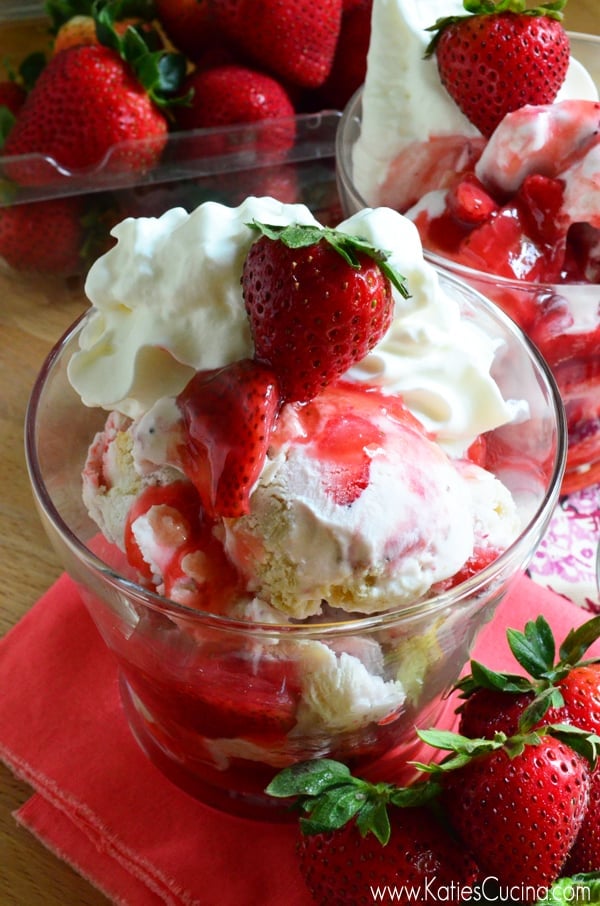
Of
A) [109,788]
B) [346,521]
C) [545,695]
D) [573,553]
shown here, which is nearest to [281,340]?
[346,521]

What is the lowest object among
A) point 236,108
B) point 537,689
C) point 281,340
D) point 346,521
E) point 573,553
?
point 573,553

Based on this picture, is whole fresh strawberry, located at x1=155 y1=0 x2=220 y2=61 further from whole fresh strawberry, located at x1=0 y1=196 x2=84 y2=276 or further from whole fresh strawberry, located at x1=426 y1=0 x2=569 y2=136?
whole fresh strawberry, located at x1=426 y1=0 x2=569 y2=136

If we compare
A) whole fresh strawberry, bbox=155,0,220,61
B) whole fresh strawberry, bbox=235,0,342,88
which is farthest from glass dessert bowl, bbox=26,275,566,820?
whole fresh strawberry, bbox=155,0,220,61

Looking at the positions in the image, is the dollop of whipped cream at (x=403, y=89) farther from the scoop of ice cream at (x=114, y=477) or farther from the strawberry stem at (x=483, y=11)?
the scoop of ice cream at (x=114, y=477)

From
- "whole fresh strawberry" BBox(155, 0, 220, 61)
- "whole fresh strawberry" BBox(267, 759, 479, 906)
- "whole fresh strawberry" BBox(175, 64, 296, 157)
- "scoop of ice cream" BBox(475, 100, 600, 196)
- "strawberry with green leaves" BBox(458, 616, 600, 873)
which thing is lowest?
"strawberry with green leaves" BBox(458, 616, 600, 873)

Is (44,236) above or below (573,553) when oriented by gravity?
above

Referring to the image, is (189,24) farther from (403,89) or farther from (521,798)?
(521,798)
